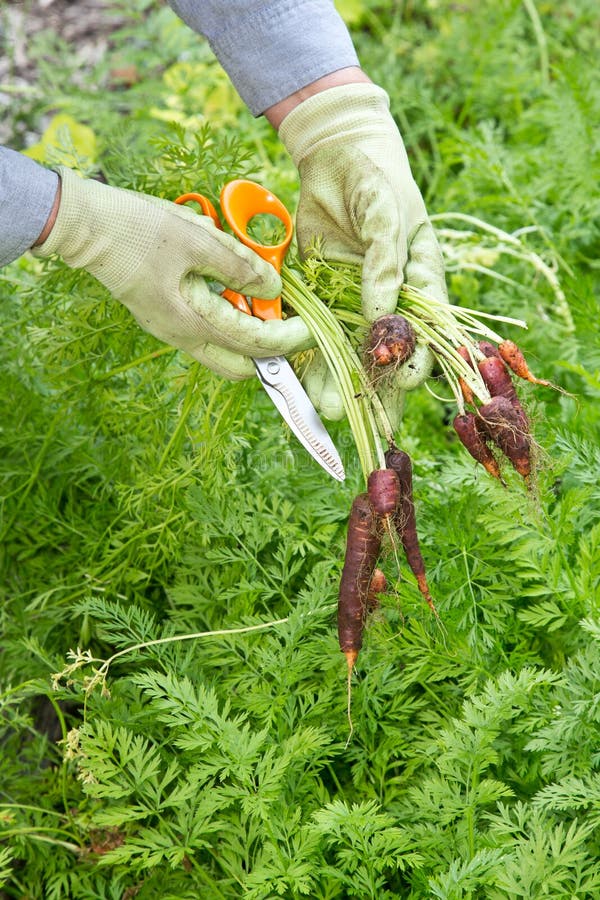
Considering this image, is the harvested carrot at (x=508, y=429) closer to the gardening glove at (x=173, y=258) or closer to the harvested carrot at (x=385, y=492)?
the harvested carrot at (x=385, y=492)

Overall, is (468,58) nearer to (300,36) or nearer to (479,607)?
(300,36)

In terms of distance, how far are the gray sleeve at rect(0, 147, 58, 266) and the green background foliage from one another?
1.28 feet

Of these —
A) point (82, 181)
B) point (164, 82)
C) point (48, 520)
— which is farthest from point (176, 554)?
point (164, 82)

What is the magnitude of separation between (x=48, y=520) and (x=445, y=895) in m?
1.47

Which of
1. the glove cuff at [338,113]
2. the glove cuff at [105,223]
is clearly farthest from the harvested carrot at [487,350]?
the glove cuff at [105,223]

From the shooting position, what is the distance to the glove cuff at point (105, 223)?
6.33 feet

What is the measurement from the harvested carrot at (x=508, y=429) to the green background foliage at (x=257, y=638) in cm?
12

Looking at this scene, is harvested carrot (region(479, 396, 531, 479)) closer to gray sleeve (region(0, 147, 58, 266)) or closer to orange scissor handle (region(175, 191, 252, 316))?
orange scissor handle (region(175, 191, 252, 316))

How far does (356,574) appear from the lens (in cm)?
185

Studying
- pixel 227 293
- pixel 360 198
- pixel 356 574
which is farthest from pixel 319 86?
pixel 356 574

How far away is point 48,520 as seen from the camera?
8.38 feet

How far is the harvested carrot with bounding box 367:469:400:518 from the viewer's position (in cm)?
177

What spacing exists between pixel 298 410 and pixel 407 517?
1.06 ft

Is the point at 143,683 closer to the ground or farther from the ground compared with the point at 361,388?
closer to the ground
